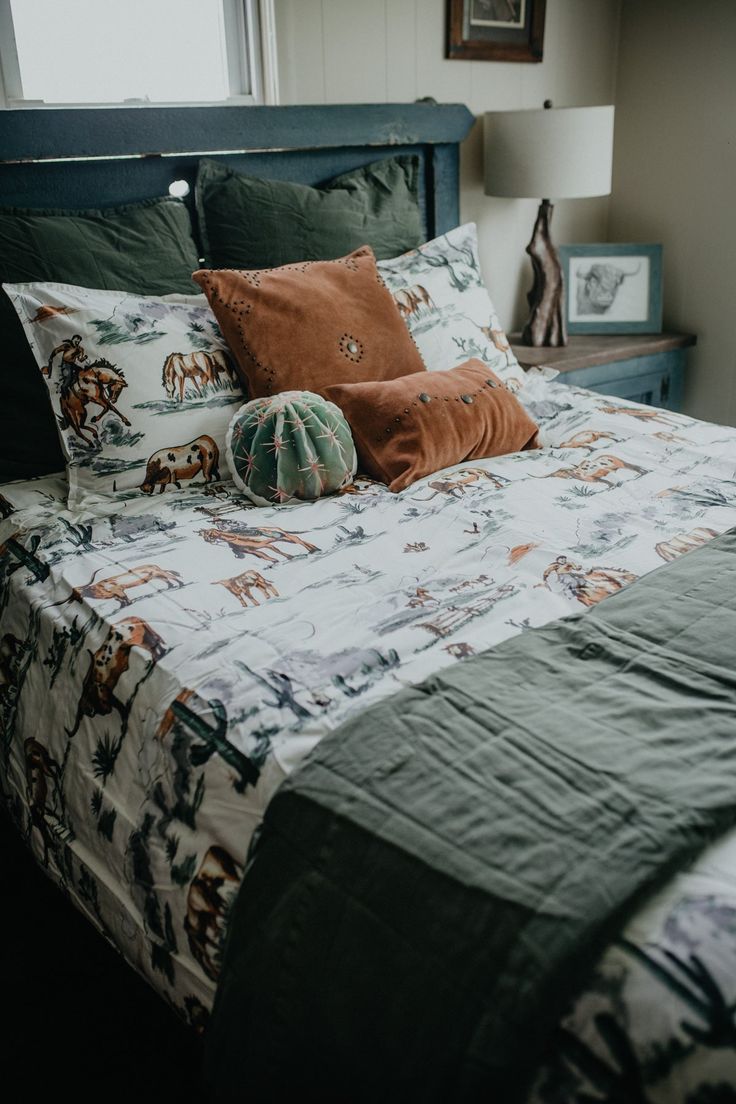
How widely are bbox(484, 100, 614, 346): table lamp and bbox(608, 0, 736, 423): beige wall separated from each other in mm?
465

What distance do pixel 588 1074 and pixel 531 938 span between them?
0.10m

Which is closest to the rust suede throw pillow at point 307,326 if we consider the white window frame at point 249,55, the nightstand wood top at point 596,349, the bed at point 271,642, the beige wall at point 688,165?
the bed at point 271,642

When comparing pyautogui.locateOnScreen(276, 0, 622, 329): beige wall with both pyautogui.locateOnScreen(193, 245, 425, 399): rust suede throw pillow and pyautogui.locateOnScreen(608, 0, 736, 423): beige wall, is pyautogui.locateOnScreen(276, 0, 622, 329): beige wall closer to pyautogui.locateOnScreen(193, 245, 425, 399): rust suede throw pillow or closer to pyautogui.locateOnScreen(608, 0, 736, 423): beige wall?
pyautogui.locateOnScreen(608, 0, 736, 423): beige wall

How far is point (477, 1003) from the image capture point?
2.39ft

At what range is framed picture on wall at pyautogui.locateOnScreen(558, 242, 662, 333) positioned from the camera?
2977 mm

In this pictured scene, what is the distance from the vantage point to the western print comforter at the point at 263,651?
0.75 metres

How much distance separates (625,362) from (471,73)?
0.98 meters

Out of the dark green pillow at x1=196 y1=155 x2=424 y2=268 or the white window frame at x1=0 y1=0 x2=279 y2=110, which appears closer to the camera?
the dark green pillow at x1=196 y1=155 x2=424 y2=268

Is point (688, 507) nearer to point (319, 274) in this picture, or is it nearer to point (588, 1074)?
point (319, 274)

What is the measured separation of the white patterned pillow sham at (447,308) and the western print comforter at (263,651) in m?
0.39

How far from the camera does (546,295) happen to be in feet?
9.18

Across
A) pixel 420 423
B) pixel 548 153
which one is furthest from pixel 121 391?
pixel 548 153

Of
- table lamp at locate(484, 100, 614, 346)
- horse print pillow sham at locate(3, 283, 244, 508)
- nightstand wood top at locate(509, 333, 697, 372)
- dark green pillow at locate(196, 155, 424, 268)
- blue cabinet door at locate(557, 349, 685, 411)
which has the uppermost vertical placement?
table lamp at locate(484, 100, 614, 346)

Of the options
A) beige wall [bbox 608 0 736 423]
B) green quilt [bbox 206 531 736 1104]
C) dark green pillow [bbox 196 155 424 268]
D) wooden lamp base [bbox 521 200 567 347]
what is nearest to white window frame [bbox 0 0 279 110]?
dark green pillow [bbox 196 155 424 268]
